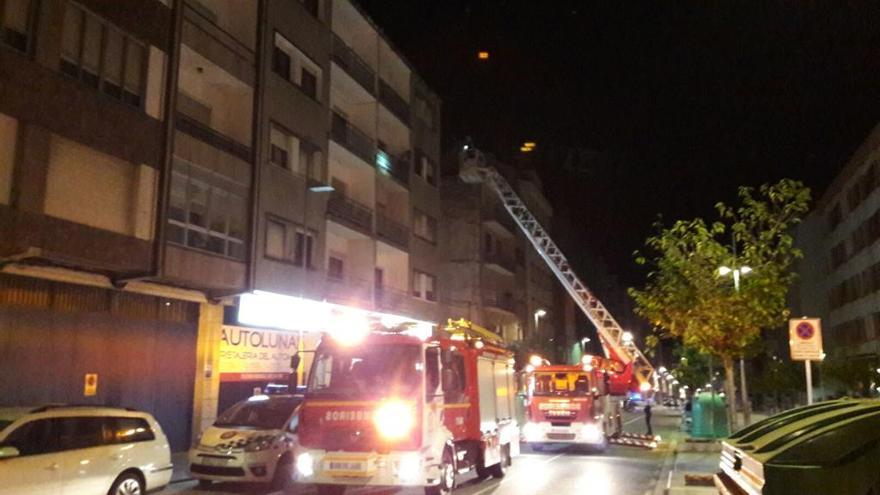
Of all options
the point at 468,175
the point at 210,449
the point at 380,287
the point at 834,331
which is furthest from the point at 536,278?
the point at 210,449

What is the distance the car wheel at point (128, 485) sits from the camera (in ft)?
37.8

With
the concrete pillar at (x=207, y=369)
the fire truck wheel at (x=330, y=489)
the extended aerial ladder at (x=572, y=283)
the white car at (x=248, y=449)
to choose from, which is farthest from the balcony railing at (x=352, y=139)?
the fire truck wheel at (x=330, y=489)

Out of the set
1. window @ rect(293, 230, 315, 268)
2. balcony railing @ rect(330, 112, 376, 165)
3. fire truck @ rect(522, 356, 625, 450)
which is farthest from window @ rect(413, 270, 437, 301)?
fire truck @ rect(522, 356, 625, 450)

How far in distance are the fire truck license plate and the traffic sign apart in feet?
24.6

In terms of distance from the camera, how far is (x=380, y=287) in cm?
3247

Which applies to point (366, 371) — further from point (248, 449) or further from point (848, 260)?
point (848, 260)

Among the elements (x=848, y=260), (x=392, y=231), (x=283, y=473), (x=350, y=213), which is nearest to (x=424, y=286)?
(x=392, y=231)

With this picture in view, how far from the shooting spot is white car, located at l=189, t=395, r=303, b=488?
13859mm

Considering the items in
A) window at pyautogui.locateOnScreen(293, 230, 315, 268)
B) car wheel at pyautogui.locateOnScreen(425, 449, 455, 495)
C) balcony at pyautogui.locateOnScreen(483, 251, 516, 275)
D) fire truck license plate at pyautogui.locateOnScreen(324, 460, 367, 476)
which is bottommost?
car wheel at pyautogui.locateOnScreen(425, 449, 455, 495)

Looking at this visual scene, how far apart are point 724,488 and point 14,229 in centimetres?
1389

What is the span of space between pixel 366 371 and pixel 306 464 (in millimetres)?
1751

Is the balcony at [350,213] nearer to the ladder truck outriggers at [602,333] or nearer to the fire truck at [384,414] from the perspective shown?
the ladder truck outriggers at [602,333]

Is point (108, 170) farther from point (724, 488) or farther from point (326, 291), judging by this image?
point (724, 488)

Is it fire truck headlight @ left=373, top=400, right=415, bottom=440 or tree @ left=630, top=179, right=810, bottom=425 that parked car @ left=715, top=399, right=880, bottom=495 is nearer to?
fire truck headlight @ left=373, top=400, right=415, bottom=440
